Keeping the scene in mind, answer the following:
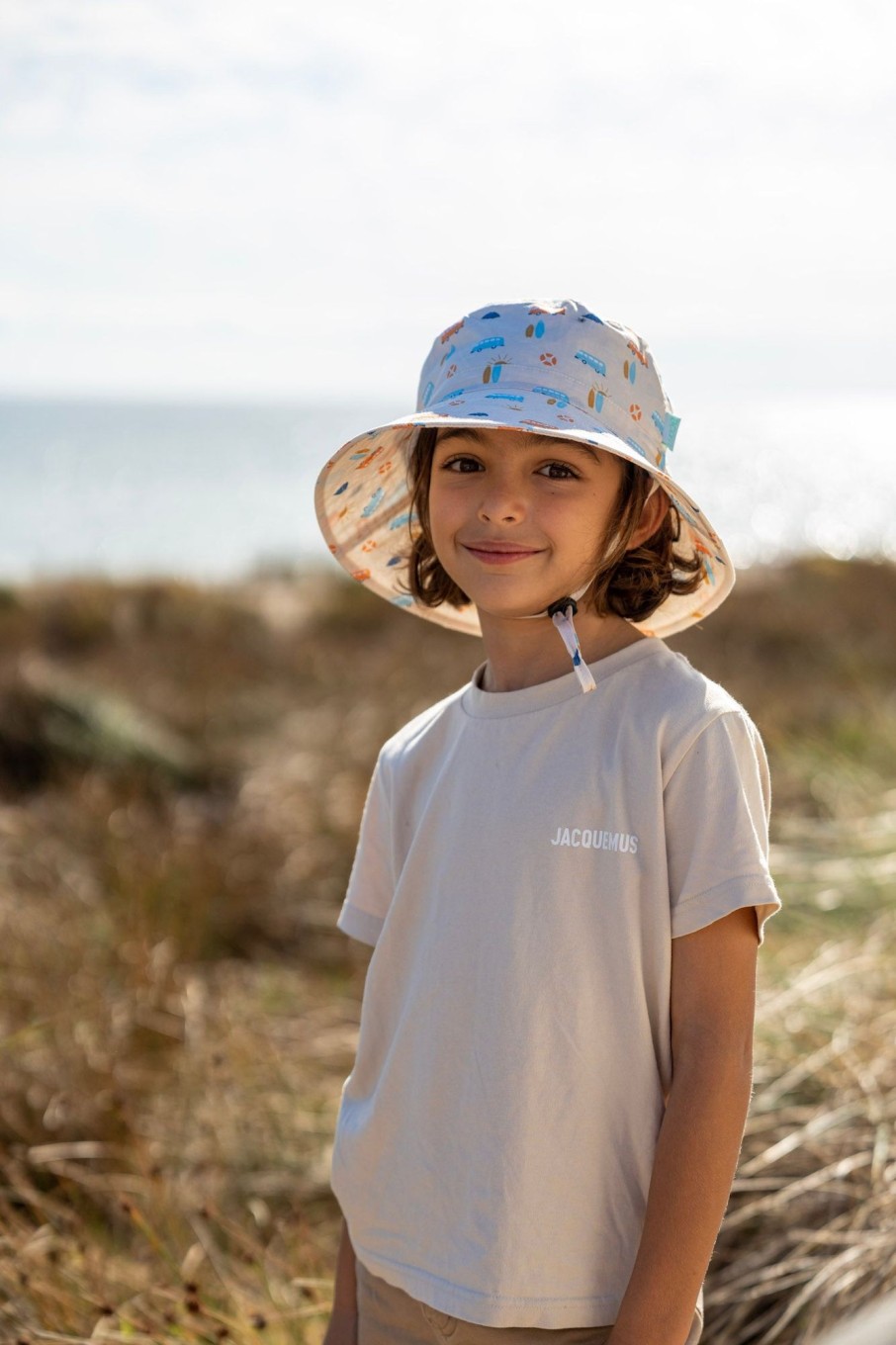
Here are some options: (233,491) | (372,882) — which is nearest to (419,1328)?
(372,882)

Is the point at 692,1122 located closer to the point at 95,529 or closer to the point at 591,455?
the point at 591,455

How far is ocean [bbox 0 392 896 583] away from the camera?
16.2 metres

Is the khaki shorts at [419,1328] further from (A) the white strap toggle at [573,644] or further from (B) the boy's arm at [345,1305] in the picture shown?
(A) the white strap toggle at [573,644]

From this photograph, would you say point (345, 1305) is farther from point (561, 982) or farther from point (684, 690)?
point (684, 690)

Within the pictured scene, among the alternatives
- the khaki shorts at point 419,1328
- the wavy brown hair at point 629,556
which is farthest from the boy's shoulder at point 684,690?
the khaki shorts at point 419,1328

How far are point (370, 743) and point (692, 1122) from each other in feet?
16.9

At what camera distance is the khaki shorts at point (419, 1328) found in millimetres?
1349

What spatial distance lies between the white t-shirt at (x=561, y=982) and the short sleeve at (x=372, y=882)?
0.22 meters

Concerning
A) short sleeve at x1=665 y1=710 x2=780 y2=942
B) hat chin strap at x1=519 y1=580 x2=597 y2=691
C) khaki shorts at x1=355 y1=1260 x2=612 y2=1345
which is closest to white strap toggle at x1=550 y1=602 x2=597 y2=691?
hat chin strap at x1=519 y1=580 x2=597 y2=691

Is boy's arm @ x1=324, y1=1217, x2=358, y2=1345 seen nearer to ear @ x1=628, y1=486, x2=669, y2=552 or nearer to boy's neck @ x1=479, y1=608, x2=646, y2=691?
boy's neck @ x1=479, y1=608, x2=646, y2=691

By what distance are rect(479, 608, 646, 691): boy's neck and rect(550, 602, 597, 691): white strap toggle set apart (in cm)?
3

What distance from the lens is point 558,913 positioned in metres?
1.37

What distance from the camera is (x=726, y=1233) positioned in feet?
7.93

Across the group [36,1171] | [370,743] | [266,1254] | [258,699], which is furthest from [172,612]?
[266,1254]
